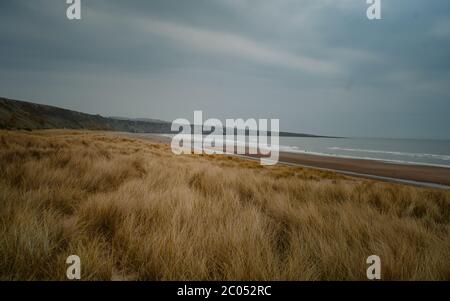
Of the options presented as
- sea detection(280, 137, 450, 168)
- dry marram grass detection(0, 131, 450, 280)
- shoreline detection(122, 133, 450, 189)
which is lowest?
shoreline detection(122, 133, 450, 189)

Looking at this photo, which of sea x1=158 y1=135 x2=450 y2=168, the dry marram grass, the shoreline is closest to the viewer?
the dry marram grass

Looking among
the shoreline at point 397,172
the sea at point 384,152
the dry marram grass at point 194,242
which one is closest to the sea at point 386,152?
the sea at point 384,152

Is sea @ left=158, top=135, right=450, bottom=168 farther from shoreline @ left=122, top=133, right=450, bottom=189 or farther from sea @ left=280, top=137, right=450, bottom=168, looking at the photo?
shoreline @ left=122, top=133, right=450, bottom=189

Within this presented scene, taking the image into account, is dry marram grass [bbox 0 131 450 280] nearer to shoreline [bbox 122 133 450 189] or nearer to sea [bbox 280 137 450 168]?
shoreline [bbox 122 133 450 189]

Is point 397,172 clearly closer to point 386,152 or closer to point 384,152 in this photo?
point 384,152

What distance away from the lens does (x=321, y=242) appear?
2180mm

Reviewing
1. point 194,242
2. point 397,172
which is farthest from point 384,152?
point 194,242

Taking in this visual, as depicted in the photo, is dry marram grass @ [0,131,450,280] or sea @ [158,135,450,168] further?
sea @ [158,135,450,168]

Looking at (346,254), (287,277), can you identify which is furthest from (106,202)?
(346,254)

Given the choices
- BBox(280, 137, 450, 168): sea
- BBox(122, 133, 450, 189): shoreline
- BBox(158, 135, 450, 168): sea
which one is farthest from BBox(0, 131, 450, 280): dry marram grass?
BBox(280, 137, 450, 168): sea

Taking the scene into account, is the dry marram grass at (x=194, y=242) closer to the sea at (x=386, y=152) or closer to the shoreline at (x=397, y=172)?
the shoreline at (x=397, y=172)

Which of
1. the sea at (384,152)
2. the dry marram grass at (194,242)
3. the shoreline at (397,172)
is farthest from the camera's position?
the sea at (384,152)

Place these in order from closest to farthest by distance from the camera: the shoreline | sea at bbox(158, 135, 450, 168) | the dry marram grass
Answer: the dry marram grass, the shoreline, sea at bbox(158, 135, 450, 168)

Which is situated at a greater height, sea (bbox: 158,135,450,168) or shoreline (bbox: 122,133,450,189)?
sea (bbox: 158,135,450,168)
